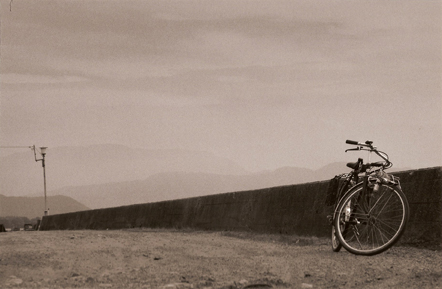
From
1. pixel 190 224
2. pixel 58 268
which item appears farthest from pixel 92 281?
pixel 190 224

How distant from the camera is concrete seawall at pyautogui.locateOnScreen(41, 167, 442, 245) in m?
6.70

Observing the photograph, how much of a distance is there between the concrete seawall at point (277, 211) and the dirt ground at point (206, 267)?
1.26 ft

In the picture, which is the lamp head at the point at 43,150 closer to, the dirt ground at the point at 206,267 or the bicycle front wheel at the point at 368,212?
the dirt ground at the point at 206,267

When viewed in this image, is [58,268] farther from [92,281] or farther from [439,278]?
[439,278]

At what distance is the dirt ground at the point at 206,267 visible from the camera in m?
5.07

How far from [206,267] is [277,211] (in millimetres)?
4197

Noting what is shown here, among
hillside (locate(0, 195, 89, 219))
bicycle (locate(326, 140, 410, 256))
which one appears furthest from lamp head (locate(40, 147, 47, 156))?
hillside (locate(0, 195, 89, 219))

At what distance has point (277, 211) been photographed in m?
9.94

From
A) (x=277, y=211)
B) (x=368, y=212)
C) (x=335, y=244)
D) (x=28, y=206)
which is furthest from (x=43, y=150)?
(x=28, y=206)

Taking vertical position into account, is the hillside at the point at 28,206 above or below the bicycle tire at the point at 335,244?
above

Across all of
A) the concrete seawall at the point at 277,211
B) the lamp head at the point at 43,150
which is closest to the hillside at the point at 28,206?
the lamp head at the point at 43,150

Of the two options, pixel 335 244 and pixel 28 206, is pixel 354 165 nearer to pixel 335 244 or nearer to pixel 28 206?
pixel 335 244

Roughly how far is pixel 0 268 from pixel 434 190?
452 centimetres

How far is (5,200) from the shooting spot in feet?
534
